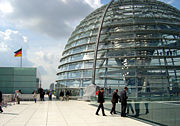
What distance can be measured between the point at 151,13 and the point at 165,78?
34.9ft

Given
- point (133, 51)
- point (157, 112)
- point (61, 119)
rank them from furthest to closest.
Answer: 1. point (133, 51)
2. point (61, 119)
3. point (157, 112)

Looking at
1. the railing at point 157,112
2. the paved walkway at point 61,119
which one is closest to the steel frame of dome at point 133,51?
the paved walkway at point 61,119

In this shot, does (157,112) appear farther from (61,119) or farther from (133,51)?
(133,51)

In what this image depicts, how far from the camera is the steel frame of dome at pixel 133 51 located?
2503 centimetres

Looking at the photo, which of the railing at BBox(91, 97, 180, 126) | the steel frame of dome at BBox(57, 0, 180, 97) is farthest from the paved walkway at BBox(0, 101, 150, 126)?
the steel frame of dome at BBox(57, 0, 180, 97)

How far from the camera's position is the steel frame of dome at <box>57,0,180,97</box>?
82.1ft

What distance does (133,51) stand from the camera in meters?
26.7

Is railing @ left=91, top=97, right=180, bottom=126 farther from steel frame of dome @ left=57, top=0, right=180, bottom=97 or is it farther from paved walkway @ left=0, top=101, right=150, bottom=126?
steel frame of dome @ left=57, top=0, right=180, bottom=97

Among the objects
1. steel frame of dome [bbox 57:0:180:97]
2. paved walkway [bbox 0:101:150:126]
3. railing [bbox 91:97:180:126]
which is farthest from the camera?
steel frame of dome [bbox 57:0:180:97]

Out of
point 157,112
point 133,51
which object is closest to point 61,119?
A: point 157,112

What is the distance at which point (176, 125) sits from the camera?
26.6 feet

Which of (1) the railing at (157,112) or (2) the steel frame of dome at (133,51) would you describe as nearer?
(1) the railing at (157,112)

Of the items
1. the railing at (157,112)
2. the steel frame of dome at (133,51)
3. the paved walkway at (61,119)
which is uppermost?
the steel frame of dome at (133,51)

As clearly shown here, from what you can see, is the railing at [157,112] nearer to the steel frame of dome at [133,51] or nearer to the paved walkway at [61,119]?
the paved walkway at [61,119]
